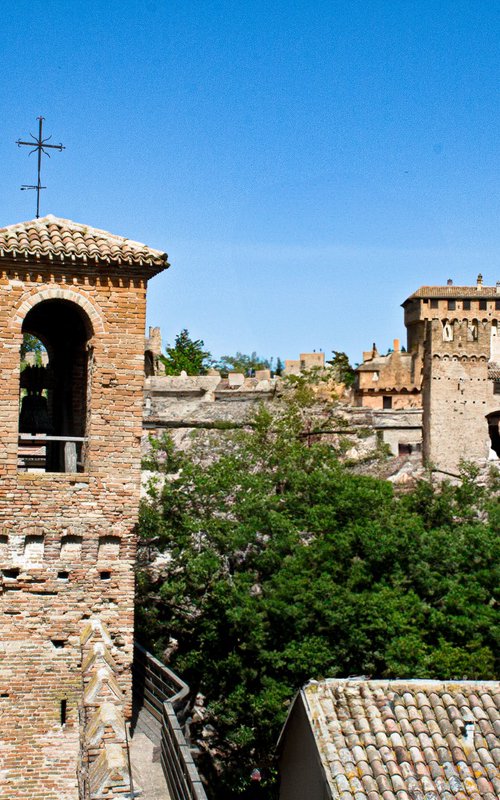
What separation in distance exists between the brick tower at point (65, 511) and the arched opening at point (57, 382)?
1.34 meters

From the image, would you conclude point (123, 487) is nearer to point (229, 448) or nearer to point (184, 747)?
point (184, 747)

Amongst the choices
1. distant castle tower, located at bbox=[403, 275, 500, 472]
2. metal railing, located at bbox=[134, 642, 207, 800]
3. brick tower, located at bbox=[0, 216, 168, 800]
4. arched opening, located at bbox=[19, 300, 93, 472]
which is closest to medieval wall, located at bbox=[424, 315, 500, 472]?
distant castle tower, located at bbox=[403, 275, 500, 472]

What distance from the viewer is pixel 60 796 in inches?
499

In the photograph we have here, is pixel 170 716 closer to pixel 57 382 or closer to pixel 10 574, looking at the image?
pixel 10 574

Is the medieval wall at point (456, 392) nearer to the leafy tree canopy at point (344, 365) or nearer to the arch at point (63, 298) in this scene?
the leafy tree canopy at point (344, 365)

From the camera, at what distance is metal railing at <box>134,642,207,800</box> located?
11443 millimetres

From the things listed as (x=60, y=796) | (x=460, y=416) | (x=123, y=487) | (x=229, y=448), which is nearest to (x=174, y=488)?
(x=229, y=448)

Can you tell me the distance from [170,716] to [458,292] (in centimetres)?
5532

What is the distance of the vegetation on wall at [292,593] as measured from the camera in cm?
1948

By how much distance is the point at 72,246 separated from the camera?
1402 centimetres

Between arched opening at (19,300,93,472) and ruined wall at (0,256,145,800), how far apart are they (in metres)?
1.34

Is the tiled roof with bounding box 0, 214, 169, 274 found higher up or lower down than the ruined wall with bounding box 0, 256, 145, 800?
higher up

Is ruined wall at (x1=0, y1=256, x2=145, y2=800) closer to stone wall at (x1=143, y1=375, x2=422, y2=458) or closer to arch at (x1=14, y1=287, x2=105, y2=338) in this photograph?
arch at (x1=14, y1=287, x2=105, y2=338)

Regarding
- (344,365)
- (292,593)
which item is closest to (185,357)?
(344,365)
